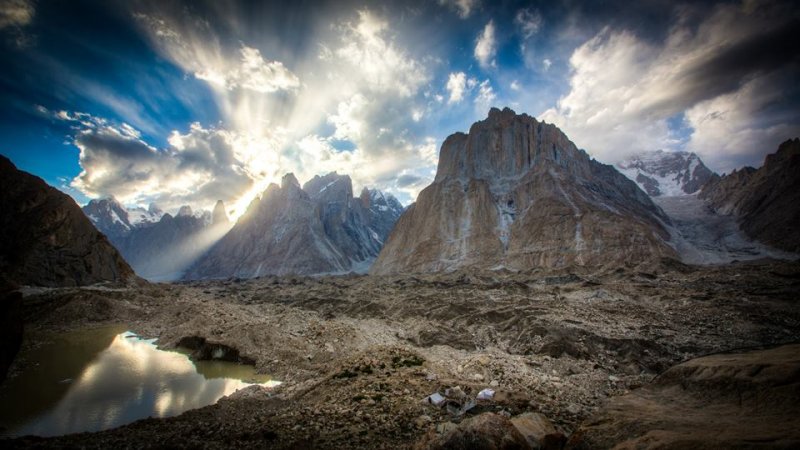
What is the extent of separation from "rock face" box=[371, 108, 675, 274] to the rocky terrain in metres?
32.9

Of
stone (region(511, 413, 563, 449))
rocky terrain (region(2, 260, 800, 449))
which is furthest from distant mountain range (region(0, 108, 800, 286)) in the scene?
stone (region(511, 413, 563, 449))

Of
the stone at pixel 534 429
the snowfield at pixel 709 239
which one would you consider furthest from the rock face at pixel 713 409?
the snowfield at pixel 709 239

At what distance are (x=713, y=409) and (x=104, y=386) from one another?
2584cm

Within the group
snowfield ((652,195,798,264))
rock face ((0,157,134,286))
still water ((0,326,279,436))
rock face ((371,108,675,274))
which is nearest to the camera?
still water ((0,326,279,436))

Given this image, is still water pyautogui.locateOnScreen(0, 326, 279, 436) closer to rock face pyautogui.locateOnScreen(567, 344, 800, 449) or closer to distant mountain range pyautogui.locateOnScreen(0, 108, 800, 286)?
rock face pyautogui.locateOnScreen(567, 344, 800, 449)

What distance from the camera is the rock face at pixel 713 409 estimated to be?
15.5 ft

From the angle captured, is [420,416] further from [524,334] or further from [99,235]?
[99,235]

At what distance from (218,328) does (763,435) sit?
33.0 meters

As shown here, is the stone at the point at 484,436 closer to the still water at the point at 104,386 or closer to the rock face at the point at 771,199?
the still water at the point at 104,386

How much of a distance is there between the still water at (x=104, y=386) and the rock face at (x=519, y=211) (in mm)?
82524

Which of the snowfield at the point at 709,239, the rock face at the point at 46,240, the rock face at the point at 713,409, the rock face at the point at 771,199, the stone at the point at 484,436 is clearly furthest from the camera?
the rock face at the point at 771,199

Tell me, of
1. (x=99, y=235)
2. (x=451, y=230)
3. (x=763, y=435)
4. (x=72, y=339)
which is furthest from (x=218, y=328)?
(x=451, y=230)

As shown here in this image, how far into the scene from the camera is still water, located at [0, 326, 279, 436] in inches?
553

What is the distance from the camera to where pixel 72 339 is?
30406 mm
